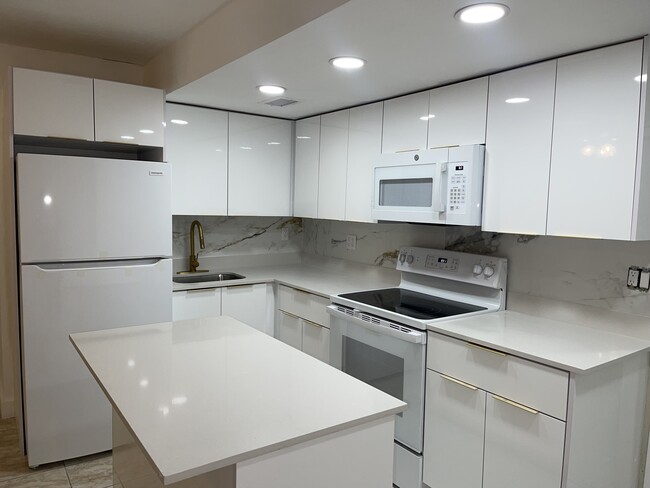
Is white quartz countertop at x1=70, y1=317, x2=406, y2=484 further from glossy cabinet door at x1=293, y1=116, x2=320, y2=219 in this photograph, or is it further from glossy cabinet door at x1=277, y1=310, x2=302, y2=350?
glossy cabinet door at x1=293, y1=116, x2=320, y2=219

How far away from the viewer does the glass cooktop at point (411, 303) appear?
2.53 metres

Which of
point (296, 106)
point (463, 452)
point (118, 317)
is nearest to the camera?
point (463, 452)

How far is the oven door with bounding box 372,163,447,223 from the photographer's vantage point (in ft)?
8.08

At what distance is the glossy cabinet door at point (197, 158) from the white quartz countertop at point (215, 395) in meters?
1.48

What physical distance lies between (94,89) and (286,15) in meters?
1.43

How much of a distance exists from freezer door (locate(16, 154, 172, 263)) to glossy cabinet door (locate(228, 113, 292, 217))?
2.37 feet

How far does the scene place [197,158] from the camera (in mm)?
3350

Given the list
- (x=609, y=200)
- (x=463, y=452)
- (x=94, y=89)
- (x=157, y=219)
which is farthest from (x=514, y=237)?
(x=94, y=89)

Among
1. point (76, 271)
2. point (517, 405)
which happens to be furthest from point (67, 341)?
point (517, 405)

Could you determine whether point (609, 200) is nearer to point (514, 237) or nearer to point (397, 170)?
point (514, 237)

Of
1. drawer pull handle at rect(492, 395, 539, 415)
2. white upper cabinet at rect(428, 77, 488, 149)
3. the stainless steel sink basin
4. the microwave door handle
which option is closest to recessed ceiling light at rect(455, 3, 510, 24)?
white upper cabinet at rect(428, 77, 488, 149)

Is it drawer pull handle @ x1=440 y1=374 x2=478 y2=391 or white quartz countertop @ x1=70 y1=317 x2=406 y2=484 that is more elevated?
white quartz countertop @ x1=70 y1=317 x2=406 y2=484

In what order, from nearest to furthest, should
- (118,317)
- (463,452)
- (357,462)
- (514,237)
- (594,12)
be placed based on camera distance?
(357,462) → (594,12) → (463,452) → (514,237) → (118,317)

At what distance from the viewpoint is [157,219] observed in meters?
2.86
